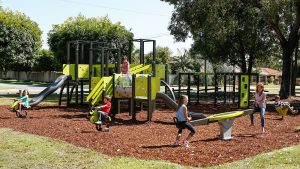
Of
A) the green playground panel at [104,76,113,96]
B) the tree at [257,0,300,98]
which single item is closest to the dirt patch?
the green playground panel at [104,76,113,96]

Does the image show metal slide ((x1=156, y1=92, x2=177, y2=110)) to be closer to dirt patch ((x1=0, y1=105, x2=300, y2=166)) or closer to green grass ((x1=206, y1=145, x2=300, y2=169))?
dirt patch ((x1=0, y1=105, x2=300, y2=166))

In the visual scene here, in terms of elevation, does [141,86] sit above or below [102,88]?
above

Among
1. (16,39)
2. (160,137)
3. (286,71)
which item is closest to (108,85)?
(160,137)

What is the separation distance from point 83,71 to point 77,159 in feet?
44.9

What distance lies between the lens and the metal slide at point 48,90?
20625 millimetres

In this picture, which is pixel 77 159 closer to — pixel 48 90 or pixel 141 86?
pixel 141 86

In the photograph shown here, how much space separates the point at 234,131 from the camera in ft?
45.6

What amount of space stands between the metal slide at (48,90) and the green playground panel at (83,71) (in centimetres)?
69

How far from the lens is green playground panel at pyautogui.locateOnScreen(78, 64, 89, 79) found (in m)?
22.2

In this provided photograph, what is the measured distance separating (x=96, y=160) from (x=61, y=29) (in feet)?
194

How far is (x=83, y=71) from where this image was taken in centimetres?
2238

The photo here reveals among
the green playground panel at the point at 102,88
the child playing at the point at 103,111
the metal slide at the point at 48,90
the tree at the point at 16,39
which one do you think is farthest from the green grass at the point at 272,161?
the tree at the point at 16,39

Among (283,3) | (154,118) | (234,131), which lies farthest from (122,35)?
(234,131)

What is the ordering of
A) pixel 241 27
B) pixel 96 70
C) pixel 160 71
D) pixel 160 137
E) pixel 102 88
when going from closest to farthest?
1. pixel 160 137
2. pixel 102 88
3. pixel 160 71
4. pixel 96 70
5. pixel 241 27
